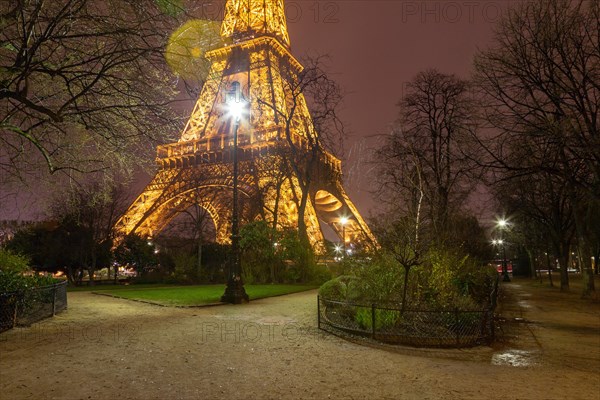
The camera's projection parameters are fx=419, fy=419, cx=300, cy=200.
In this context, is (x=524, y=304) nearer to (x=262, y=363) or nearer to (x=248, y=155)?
(x=262, y=363)

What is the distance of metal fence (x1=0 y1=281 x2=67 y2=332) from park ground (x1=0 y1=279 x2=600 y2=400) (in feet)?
1.16

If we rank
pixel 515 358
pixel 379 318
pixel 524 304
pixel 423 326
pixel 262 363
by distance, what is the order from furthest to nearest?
pixel 524 304, pixel 379 318, pixel 423 326, pixel 515 358, pixel 262 363

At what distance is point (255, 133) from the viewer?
1462 inches

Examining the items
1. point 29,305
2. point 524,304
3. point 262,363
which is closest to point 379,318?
point 262,363

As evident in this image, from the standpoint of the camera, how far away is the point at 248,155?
37.0m

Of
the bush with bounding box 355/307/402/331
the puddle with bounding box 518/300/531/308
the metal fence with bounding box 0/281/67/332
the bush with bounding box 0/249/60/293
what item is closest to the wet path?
the puddle with bounding box 518/300/531/308

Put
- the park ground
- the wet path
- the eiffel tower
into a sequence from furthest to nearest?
the eiffel tower, the wet path, the park ground

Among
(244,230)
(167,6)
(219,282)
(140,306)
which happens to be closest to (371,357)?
(167,6)

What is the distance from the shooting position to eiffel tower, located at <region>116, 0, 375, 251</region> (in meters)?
32.7

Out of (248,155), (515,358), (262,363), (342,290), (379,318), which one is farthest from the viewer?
(248,155)

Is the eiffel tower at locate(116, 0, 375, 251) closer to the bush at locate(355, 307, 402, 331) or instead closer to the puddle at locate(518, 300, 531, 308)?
the puddle at locate(518, 300, 531, 308)

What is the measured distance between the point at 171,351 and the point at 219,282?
22.4m

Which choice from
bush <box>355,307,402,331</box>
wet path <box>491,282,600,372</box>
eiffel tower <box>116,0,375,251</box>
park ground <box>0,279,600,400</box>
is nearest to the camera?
park ground <box>0,279,600,400</box>

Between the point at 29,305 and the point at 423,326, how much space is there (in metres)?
9.22
